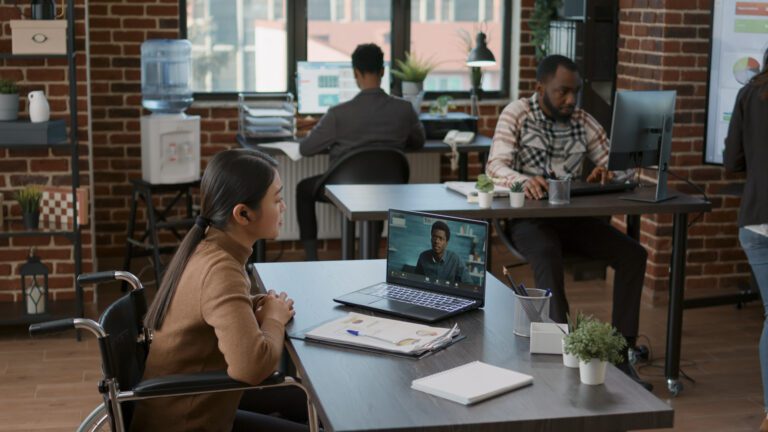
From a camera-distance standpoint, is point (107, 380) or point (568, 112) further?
point (568, 112)

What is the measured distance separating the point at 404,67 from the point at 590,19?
110cm

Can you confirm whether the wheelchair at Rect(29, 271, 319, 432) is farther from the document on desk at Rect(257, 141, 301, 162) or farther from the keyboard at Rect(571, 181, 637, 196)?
the document on desk at Rect(257, 141, 301, 162)

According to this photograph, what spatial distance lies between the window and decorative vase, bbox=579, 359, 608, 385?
4549 mm

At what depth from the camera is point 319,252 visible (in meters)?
6.62

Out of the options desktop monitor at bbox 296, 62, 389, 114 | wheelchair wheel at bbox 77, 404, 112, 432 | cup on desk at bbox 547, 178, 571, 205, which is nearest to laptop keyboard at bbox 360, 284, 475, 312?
wheelchair wheel at bbox 77, 404, 112, 432

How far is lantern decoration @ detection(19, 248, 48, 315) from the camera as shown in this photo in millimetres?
5008

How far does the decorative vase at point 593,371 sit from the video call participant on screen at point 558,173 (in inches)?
77.1

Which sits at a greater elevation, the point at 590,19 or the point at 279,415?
the point at 590,19

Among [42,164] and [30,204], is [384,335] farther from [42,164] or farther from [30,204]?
[42,164]

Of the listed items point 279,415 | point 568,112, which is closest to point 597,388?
point 279,415

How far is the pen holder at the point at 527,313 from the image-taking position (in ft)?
8.43

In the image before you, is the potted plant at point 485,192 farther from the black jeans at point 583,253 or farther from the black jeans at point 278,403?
the black jeans at point 278,403

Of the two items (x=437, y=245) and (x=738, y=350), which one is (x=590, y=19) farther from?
(x=437, y=245)

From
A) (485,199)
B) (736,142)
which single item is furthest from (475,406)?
(736,142)
